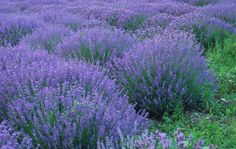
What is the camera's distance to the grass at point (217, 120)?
296cm

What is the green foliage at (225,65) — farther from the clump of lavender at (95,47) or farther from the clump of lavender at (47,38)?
the clump of lavender at (47,38)

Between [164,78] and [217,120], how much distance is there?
59 centimetres

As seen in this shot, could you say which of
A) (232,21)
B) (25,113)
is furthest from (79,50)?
(232,21)

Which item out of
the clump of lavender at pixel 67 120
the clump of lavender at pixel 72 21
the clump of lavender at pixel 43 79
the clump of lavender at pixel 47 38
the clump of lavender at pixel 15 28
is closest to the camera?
the clump of lavender at pixel 67 120

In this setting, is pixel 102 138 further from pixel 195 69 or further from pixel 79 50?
pixel 79 50

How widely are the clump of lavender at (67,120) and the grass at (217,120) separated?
64 centimetres

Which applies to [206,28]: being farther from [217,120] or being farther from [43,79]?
[43,79]

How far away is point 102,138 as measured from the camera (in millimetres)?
2359

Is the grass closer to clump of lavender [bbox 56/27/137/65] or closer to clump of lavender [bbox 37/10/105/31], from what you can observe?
clump of lavender [bbox 56/27/137/65]

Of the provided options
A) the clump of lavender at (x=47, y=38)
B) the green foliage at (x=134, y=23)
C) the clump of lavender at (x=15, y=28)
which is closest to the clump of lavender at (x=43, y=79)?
the clump of lavender at (x=47, y=38)

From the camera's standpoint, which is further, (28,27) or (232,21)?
(232,21)

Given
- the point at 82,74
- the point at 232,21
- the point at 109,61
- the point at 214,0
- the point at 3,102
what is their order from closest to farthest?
the point at 3,102
the point at 82,74
the point at 109,61
the point at 232,21
the point at 214,0

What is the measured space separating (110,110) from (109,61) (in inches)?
64.5

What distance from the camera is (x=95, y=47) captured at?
4.35 m
